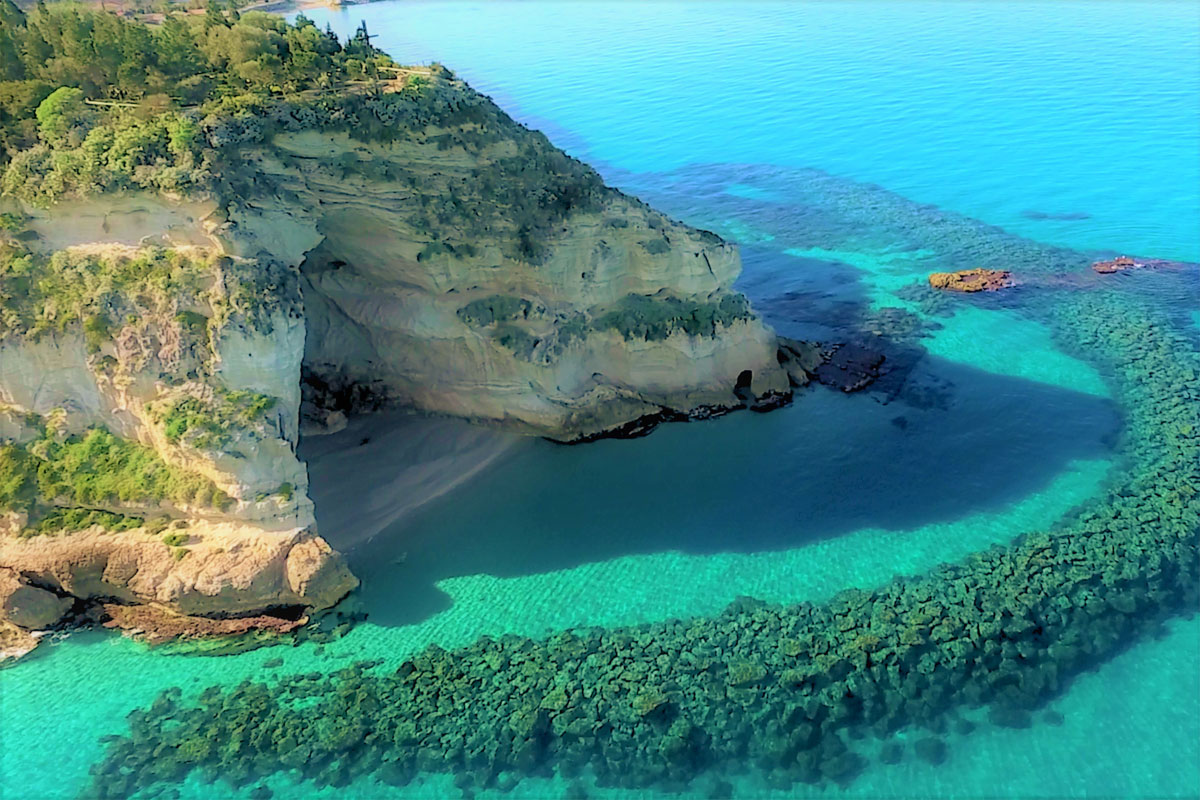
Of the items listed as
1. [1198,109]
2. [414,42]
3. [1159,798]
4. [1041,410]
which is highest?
[414,42]

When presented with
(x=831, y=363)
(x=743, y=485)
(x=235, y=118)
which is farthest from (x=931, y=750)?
(x=235, y=118)

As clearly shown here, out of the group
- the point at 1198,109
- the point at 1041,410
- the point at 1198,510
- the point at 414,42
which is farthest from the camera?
the point at 414,42

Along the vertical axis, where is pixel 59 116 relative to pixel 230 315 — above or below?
above

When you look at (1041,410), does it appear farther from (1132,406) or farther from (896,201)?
(896,201)

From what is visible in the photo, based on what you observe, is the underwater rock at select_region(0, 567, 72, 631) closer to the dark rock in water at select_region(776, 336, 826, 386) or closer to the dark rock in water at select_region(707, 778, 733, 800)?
the dark rock in water at select_region(707, 778, 733, 800)

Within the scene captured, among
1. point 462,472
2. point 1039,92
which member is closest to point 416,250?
point 462,472

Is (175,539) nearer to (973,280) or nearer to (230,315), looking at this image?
(230,315)
